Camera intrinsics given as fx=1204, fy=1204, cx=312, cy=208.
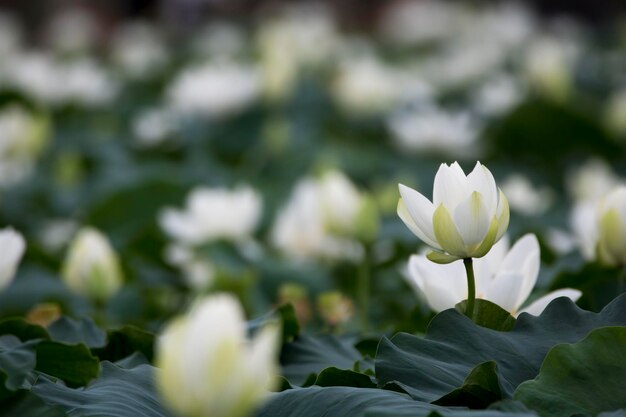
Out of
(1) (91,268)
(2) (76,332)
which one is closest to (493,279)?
(2) (76,332)

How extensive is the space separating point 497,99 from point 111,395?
12.7ft

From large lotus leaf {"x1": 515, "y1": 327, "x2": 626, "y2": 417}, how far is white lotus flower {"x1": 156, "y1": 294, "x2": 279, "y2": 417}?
0.36 m

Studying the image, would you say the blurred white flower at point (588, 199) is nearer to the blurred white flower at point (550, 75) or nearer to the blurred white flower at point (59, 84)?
the blurred white flower at point (550, 75)

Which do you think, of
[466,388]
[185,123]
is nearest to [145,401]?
[466,388]

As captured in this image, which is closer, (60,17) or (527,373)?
(527,373)

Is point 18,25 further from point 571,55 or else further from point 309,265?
point 309,265

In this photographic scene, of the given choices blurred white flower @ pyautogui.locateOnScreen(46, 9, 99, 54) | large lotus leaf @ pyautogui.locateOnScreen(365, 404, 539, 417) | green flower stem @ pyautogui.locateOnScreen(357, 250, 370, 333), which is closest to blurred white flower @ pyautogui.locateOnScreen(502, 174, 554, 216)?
green flower stem @ pyautogui.locateOnScreen(357, 250, 370, 333)

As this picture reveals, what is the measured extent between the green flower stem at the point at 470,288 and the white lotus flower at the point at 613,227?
0.36 m

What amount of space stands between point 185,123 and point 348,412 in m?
3.77

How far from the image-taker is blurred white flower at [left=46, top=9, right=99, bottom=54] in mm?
8969

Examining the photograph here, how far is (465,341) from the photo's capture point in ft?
4.77

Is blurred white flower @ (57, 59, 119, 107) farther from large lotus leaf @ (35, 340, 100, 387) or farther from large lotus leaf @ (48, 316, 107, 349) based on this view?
large lotus leaf @ (35, 340, 100, 387)

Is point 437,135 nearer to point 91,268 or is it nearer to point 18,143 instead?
point 18,143

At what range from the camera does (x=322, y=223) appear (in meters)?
2.57
